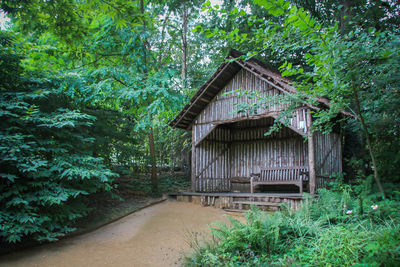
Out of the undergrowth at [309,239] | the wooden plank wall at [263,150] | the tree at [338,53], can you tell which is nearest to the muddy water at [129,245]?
the undergrowth at [309,239]

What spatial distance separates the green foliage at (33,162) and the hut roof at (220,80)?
15.0 ft

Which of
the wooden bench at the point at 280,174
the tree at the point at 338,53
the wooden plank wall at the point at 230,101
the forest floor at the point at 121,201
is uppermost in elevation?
the wooden plank wall at the point at 230,101

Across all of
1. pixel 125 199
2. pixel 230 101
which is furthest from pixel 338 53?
pixel 125 199

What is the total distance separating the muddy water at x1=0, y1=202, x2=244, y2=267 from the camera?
4.85m

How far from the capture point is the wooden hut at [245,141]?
28.2ft

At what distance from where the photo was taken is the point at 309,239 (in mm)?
3775

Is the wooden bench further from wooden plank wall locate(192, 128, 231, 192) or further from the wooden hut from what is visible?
wooden plank wall locate(192, 128, 231, 192)

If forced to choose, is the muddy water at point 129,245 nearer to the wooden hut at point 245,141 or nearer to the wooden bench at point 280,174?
the wooden bench at point 280,174

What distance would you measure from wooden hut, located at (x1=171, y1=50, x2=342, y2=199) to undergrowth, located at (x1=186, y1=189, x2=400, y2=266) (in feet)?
11.9

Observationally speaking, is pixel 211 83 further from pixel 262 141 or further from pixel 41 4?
pixel 41 4

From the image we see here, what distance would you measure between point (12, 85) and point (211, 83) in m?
5.97

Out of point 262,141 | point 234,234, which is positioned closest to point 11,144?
point 234,234

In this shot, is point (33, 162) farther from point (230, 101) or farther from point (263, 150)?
point (263, 150)

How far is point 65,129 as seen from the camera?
21.1 ft
